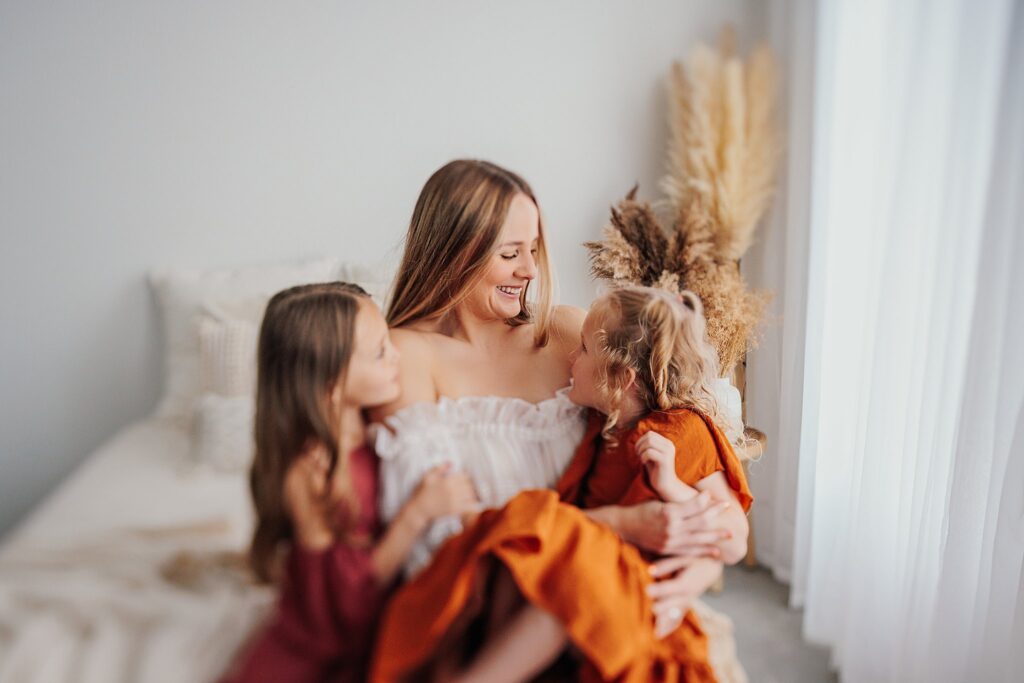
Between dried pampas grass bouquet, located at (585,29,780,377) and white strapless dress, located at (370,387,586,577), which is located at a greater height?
dried pampas grass bouquet, located at (585,29,780,377)

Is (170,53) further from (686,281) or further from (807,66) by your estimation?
(807,66)

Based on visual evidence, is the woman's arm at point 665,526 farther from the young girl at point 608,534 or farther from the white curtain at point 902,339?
the white curtain at point 902,339

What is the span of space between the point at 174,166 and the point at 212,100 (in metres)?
0.11

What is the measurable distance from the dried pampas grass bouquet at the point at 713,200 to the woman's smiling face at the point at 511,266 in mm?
118

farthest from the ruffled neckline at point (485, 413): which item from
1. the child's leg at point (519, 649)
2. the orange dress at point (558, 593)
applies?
the child's leg at point (519, 649)

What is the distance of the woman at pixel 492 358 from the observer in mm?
809

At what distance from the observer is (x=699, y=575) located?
32.8 inches

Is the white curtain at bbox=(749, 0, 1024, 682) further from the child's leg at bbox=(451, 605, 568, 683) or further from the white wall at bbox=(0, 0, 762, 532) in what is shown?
the child's leg at bbox=(451, 605, 568, 683)

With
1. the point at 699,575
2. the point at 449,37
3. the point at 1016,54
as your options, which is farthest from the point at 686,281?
the point at 1016,54

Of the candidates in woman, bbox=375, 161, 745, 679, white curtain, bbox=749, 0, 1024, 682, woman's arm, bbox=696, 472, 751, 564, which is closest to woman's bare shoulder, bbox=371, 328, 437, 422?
woman, bbox=375, 161, 745, 679

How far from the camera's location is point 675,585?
804 millimetres

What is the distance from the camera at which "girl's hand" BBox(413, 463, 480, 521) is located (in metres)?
Answer: 0.75

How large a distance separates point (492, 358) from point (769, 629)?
92 centimetres

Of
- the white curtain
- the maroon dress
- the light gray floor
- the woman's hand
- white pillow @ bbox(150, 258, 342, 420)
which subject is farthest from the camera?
the light gray floor
